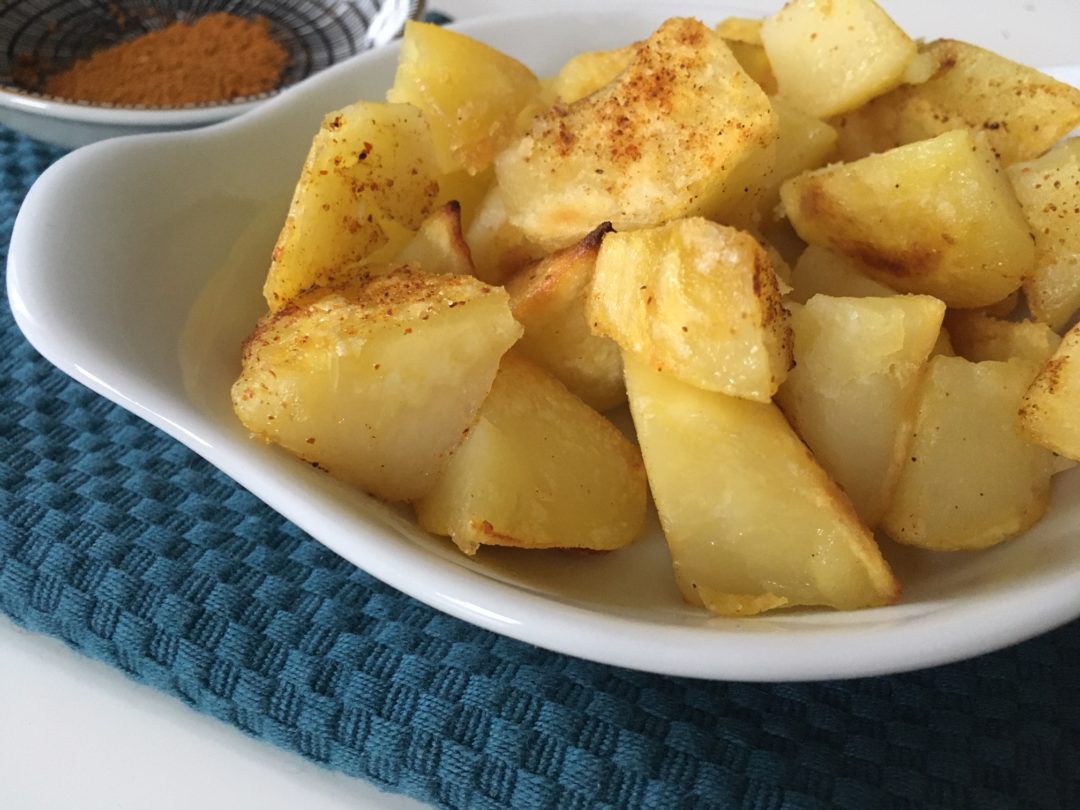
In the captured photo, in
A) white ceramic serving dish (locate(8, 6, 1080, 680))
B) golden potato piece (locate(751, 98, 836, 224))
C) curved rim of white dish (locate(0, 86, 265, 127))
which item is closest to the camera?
white ceramic serving dish (locate(8, 6, 1080, 680))

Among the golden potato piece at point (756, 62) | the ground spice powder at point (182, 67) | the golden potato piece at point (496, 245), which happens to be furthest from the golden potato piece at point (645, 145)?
the ground spice powder at point (182, 67)

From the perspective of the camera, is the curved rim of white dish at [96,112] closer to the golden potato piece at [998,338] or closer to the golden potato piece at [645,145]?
the golden potato piece at [645,145]

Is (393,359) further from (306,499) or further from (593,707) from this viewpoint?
(593,707)

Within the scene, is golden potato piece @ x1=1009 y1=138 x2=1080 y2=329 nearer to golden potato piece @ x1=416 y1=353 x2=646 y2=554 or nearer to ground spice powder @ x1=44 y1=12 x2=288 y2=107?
golden potato piece @ x1=416 y1=353 x2=646 y2=554

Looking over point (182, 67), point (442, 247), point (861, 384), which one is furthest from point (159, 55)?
point (861, 384)

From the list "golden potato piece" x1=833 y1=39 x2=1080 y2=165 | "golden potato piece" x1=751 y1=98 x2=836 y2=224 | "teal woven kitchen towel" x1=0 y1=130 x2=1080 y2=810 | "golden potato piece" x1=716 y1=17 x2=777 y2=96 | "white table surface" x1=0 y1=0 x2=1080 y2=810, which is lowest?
"white table surface" x1=0 y1=0 x2=1080 y2=810

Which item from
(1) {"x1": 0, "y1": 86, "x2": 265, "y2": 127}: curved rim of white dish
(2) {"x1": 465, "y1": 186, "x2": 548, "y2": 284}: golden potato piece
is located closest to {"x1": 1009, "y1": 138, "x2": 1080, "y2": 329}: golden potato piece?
(2) {"x1": 465, "y1": 186, "x2": 548, "y2": 284}: golden potato piece

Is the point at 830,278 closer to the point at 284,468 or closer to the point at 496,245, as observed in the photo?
the point at 496,245
